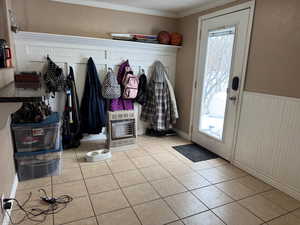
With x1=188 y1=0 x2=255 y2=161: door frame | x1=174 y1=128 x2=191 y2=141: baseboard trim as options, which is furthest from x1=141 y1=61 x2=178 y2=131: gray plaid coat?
x1=188 y1=0 x2=255 y2=161: door frame

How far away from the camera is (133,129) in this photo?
129 inches

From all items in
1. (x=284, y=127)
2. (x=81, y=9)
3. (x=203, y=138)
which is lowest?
(x=203, y=138)

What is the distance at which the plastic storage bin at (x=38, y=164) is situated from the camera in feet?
7.31

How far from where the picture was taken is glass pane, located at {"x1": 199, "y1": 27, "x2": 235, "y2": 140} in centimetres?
283

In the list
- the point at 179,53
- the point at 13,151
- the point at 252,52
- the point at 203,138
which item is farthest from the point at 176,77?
the point at 13,151

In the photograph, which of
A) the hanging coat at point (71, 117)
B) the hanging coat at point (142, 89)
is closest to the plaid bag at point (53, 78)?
the hanging coat at point (71, 117)

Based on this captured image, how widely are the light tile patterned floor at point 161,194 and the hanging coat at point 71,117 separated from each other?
0.28 meters

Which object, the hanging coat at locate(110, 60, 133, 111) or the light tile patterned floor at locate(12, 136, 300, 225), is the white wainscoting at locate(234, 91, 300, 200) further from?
the hanging coat at locate(110, 60, 133, 111)

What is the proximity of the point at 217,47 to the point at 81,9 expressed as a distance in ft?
6.87

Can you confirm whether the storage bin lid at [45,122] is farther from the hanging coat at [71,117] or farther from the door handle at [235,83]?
the door handle at [235,83]

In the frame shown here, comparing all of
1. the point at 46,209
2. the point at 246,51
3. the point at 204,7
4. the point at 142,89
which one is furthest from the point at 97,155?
the point at 204,7

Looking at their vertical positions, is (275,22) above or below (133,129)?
above

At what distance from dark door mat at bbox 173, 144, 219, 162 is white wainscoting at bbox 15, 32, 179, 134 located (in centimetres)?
108

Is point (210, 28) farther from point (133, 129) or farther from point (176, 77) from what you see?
point (133, 129)
